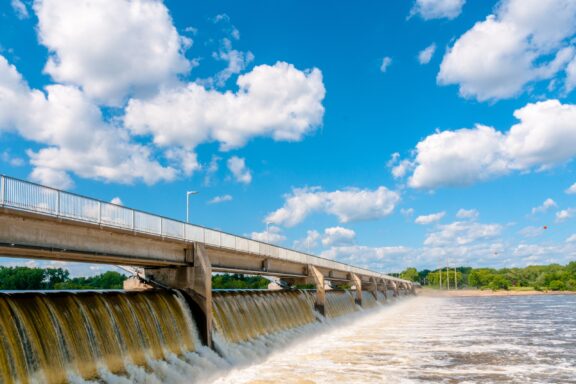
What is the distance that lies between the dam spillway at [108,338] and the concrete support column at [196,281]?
532mm

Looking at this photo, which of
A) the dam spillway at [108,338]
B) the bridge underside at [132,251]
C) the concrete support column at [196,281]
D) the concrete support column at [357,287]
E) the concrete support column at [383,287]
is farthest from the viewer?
the concrete support column at [383,287]

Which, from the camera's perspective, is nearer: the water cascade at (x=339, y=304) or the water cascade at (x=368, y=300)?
the water cascade at (x=339, y=304)

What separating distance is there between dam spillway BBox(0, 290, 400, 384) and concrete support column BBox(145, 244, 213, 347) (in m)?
0.53

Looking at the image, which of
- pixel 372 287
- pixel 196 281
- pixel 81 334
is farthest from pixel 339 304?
pixel 81 334

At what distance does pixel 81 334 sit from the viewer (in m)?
21.9

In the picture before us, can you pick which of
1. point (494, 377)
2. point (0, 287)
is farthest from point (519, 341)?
point (0, 287)

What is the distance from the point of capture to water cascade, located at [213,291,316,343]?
3597cm

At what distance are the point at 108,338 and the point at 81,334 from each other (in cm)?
162

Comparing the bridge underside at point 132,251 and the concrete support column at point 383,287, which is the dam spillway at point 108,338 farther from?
the concrete support column at point 383,287

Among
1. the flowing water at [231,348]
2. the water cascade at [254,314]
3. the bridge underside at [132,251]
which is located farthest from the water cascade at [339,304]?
the flowing water at [231,348]

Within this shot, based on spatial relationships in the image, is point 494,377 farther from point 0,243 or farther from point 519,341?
point 0,243

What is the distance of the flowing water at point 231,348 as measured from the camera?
20094 millimetres

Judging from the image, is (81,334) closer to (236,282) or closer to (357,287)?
(357,287)

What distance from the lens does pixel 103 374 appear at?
21609 mm
